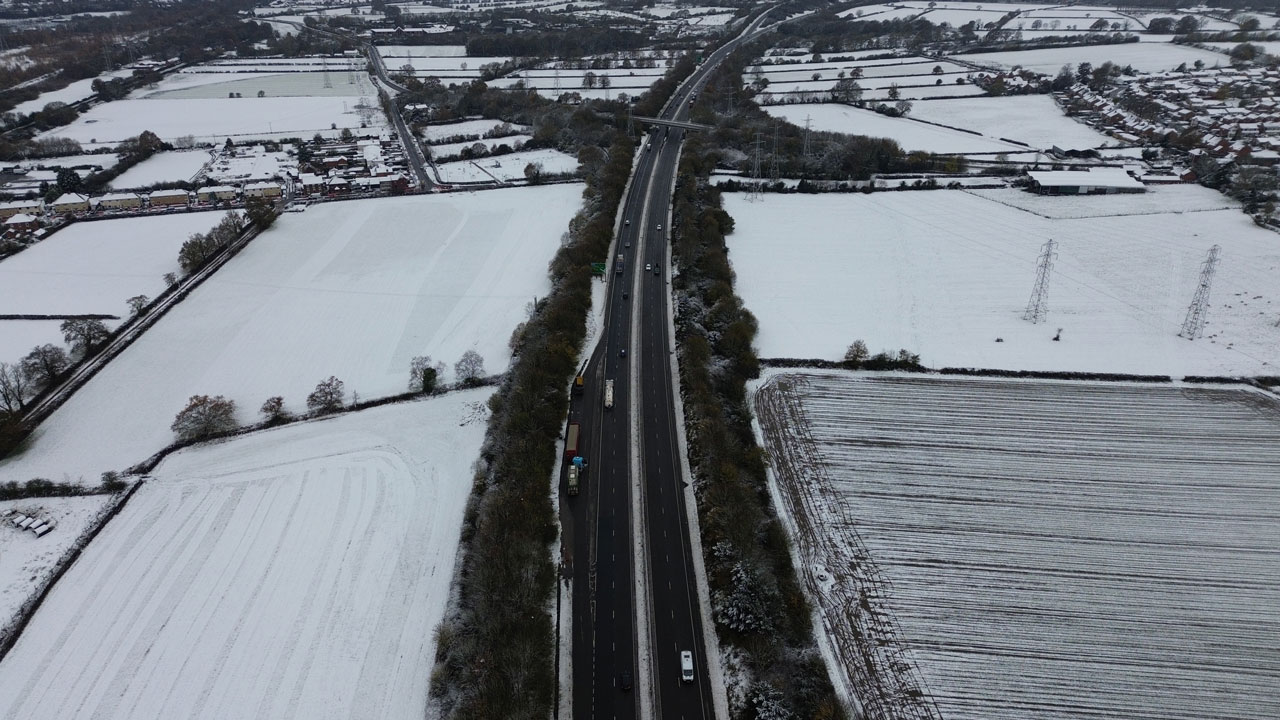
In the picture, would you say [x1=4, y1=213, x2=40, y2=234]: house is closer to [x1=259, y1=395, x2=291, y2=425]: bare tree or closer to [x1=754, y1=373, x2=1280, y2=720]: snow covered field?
[x1=259, y1=395, x2=291, y2=425]: bare tree

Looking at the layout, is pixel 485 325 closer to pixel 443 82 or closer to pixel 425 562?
pixel 425 562

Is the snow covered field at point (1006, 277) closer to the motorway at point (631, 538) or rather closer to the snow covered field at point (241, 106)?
the motorway at point (631, 538)

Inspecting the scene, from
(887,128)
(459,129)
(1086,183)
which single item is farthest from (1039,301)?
(459,129)

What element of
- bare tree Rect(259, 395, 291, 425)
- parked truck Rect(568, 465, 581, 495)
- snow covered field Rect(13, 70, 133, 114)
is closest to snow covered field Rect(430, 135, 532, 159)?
bare tree Rect(259, 395, 291, 425)

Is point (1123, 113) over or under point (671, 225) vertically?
over

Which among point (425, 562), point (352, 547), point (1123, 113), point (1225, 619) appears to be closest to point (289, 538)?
point (352, 547)
